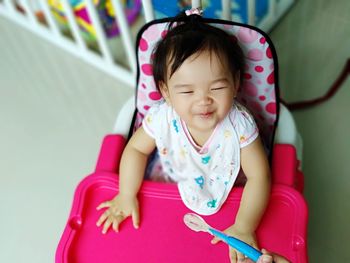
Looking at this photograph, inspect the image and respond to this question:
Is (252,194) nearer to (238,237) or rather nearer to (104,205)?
(238,237)

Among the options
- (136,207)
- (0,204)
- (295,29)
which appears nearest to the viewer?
(136,207)

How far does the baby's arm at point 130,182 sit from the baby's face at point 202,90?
145 millimetres

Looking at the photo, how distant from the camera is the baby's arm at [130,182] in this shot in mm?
872

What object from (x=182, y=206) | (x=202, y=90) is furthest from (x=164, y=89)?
(x=182, y=206)

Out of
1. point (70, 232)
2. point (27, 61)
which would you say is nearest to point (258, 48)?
point (70, 232)

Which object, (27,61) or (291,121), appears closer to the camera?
(291,121)

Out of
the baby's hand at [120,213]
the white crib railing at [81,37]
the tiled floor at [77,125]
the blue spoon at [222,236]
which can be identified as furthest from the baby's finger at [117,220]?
the white crib railing at [81,37]

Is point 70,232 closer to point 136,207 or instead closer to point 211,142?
point 136,207

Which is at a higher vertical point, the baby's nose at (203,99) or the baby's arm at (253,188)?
the baby's nose at (203,99)

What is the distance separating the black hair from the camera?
2.50ft

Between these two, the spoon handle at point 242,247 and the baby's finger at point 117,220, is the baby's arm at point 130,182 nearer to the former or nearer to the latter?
the baby's finger at point 117,220

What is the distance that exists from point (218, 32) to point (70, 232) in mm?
449

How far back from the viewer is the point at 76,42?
1552 millimetres

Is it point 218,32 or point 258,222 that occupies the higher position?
point 218,32
